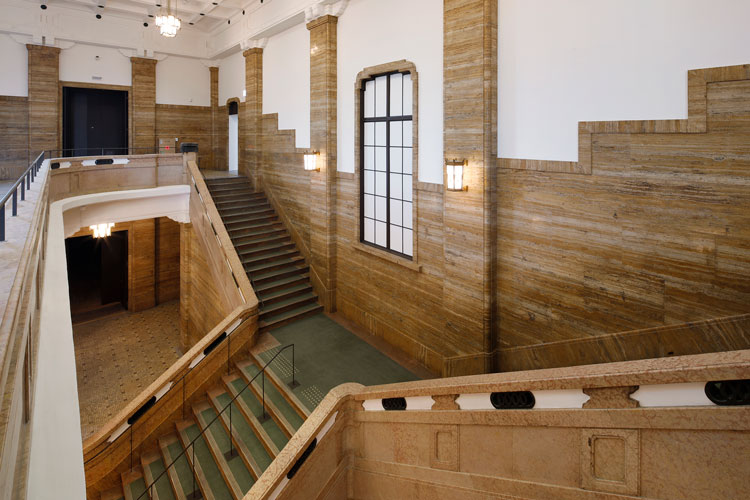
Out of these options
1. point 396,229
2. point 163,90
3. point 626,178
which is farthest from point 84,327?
point 626,178

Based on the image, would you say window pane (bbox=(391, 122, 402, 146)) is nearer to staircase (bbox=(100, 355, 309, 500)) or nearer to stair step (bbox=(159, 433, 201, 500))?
staircase (bbox=(100, 355, 309, 500))

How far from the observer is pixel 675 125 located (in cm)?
458

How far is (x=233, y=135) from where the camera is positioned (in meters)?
15.9

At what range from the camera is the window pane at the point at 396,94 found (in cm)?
805

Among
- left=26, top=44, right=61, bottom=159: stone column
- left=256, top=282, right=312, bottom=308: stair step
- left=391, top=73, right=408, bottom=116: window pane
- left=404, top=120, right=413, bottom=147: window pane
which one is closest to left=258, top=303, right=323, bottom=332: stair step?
left=256, top=282, right=312, bottom=308: stair step

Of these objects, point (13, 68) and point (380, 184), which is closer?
point (380, 184)

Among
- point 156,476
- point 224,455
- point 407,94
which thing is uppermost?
point 407,94

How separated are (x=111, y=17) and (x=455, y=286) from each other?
14.0 meters

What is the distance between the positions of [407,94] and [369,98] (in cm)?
115

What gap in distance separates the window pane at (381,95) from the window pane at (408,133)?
72 centimetres

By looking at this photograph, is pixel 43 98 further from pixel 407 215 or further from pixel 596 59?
pixel 596 59

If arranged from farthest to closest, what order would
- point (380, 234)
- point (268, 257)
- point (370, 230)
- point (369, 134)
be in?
point (268, 257)
point (370, 230)
point (369, 134)
point (380, 234)

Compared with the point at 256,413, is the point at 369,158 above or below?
above

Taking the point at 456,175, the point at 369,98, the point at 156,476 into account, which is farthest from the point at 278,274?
the point at 456,175
